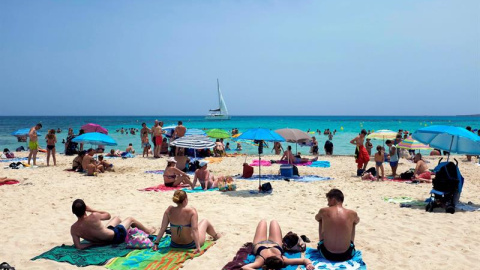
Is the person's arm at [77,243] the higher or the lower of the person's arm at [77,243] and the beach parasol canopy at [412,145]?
the lower

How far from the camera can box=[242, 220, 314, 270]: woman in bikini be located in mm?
3861

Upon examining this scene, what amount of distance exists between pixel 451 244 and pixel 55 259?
4.97 metres

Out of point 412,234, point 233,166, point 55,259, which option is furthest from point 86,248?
point 233,166

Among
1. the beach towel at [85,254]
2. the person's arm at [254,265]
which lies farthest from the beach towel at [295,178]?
the person's arm at [254,265]

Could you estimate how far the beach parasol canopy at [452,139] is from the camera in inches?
277

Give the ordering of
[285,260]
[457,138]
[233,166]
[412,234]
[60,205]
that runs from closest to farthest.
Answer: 1. [285,260]
2. [412,234]
3. [60,205]
4. [457,138]
5. [233,166]

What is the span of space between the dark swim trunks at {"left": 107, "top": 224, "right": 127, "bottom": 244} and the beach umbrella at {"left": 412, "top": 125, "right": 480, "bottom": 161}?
5.93 meters

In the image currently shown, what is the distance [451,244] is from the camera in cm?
490

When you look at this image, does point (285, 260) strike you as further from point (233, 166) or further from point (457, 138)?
point (233, 166)

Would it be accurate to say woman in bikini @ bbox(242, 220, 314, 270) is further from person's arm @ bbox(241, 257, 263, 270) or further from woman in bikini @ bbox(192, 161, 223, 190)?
woman in bikini @ bbox(192, 161, 223, 190)

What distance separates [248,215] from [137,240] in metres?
2.28

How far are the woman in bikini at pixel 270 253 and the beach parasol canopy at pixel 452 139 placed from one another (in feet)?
15.0

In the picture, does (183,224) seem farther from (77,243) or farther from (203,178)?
(203,178)

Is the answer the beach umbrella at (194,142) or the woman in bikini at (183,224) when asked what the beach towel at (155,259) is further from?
the beach umbrella at (194,142)
